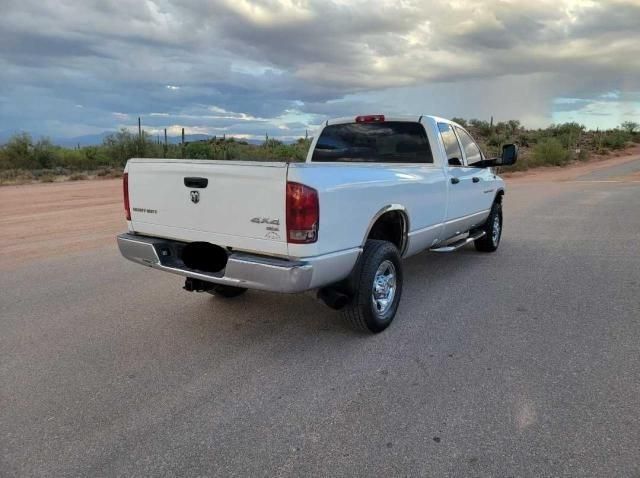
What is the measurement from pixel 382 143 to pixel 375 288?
2.13m

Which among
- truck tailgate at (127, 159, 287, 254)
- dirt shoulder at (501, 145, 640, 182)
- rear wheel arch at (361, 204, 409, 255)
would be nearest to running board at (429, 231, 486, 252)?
rear wheel arch at (361, 204, 409, 255)

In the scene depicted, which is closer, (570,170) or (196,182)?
(196,182)

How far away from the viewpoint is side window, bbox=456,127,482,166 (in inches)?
260

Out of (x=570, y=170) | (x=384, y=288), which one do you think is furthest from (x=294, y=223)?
(x=570, y=170)

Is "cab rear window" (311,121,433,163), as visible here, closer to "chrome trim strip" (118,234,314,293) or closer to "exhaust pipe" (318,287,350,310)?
"exhaust pipe" (318,287,350,310)

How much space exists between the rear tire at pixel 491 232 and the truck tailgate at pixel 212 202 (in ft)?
15.3

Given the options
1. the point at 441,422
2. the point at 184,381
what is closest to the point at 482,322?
the point at 441,422

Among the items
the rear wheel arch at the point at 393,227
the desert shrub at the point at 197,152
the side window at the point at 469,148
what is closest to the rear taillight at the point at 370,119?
the side window at the point at 469,148

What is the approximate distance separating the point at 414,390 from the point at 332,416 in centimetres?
64

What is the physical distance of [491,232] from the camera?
7.59m

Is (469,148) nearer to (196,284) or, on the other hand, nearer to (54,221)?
(196,284)

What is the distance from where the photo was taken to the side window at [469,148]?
21.7ft

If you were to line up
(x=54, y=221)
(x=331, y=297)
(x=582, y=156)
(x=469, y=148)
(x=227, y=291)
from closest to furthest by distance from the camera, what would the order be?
(x=331, y=297), (x=227, y=291), (x=469, y=148), (x=54, y=221), (x=582, y=156)

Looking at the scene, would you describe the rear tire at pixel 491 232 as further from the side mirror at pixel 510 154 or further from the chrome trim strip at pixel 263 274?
the chrome trim strip at pixel 263 274
